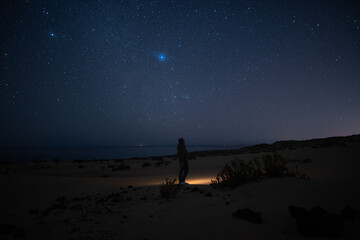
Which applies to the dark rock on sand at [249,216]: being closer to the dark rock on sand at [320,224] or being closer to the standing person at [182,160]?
the dark rock on sand at [320,224]

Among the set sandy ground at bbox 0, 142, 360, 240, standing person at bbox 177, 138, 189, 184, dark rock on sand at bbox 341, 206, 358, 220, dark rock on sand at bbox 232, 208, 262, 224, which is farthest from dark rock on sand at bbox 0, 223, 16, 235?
standing person at bbox 177, 138, 189, 184

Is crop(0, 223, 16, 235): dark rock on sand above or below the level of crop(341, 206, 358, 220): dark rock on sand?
below

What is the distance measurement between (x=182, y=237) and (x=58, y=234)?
213cm

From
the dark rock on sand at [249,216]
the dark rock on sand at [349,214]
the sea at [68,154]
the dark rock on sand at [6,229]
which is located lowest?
the sea at [68,154]

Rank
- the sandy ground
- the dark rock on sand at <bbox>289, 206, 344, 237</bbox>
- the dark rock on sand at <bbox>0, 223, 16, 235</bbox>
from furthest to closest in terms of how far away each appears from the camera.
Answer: the dark rock on sand at <bbox>0, 223, 16, 235</bbox>, the sandy ground, the dark rock on sand at <bbox>289, 206, 344, 237</bbox>

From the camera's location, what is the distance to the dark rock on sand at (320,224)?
2.34 metres

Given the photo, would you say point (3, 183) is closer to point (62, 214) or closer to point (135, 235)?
point (62, 214)

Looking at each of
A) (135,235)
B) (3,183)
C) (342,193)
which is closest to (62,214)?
(135,235)

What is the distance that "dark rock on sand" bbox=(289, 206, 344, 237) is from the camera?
7.66ft

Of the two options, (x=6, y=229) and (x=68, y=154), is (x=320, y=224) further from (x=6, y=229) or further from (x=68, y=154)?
(x=68, y=154)

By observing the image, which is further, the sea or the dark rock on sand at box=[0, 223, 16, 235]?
the sea

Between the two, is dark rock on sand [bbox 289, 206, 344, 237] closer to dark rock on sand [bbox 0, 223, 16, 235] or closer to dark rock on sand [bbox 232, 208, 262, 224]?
dark rock on sand [bbox 232, 208, 262, 224]

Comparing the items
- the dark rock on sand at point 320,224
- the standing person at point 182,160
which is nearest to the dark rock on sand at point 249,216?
the dark rock on sand at point 320,224

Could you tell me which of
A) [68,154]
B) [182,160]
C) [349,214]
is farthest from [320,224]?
[68,154]
